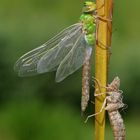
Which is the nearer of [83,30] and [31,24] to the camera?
[83,30]

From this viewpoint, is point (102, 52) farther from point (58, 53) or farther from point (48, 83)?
point (48, 83)

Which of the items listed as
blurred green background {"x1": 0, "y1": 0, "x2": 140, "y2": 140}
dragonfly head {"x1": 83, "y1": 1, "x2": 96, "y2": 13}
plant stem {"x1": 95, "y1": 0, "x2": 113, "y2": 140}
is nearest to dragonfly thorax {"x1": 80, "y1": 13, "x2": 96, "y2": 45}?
dragonfly head {"x1": 83, "y1": 1, "x2": 96, "y2": 13}

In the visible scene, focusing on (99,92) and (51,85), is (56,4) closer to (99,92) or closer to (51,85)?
(51,85)

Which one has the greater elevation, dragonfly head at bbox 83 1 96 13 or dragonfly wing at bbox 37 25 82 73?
dragonfly head at bbox 83 1 96 13

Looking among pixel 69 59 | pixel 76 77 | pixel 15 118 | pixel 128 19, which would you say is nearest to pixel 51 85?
pixel 76 77

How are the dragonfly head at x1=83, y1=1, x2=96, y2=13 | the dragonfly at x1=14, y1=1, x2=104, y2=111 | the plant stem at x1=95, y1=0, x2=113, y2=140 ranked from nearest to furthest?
the plant stem at x1=95, y1=0, x2=113, y2=140, the dragonfly head at x1=83, y1=1, x2=96, y2=13, the dragonfly at x1=14, y1=1, x2=104, y2=111

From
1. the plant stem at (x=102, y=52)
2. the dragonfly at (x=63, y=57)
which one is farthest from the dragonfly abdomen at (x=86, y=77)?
the plant stem at (x=102, y=52)

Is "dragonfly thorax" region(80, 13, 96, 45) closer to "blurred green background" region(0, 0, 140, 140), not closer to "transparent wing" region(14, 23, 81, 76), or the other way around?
"transparent wing" region(14, 23, 81, 76)
